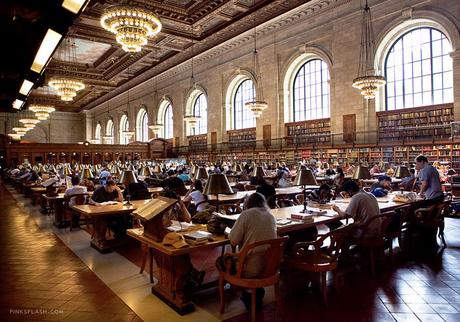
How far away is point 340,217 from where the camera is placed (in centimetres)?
427

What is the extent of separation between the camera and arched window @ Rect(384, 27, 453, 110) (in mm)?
11930

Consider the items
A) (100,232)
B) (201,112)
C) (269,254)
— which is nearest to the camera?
(269,254)

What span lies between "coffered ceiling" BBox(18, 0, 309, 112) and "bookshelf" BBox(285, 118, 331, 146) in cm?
520

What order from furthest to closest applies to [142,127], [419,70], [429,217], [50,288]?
[142,127] → [419,70] → [429,217] → [50,288]

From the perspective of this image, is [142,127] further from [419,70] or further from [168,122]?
[419,70]

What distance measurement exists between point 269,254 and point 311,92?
1450 cm

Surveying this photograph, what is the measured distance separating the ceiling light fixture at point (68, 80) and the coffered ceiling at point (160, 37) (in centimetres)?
16

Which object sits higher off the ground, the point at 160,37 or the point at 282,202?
the point at 160,37

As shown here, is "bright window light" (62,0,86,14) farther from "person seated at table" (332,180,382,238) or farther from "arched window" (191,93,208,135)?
"arched window" (191,93,208,135)

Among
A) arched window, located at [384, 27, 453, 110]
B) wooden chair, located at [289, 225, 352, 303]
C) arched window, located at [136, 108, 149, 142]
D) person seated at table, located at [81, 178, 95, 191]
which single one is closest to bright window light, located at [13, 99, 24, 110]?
wooden chair, located at [289, 225, 352, 303]

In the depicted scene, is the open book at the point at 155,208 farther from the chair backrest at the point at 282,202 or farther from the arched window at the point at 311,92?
the arched window at the point at 311,92

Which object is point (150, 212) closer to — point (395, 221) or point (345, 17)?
point (395, 221)

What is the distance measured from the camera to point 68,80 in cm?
1375

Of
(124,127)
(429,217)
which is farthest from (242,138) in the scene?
(124,127)
